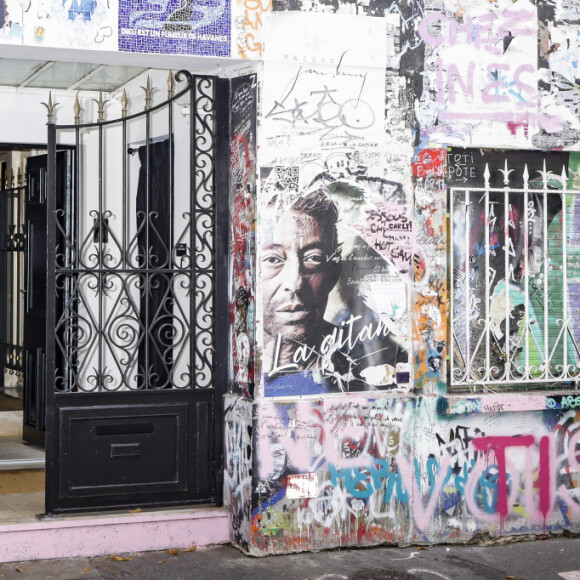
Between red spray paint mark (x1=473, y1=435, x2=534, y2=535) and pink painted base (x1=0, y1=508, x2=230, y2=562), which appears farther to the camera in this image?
red spray paint mark (x1=473, y1=435, x2=534, y2=535)

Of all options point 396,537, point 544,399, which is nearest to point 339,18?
point 544,399

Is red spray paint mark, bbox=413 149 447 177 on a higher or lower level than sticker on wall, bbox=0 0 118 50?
lower

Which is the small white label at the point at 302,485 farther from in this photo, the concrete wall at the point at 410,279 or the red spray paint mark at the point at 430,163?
the red spray paint mark at the point at 430,163

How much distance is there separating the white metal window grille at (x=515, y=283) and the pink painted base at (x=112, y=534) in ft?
6.64

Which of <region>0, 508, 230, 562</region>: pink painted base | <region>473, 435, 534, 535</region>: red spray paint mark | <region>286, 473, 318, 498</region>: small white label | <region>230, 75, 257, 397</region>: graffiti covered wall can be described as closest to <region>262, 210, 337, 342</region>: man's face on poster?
<region>230, 75, 257, 397</region>: graffiti covered wall

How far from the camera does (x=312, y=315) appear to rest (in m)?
6.45

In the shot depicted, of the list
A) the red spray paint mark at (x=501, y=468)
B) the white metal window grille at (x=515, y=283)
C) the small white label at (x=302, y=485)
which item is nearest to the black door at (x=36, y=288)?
the small white label at (x=302, y=485)

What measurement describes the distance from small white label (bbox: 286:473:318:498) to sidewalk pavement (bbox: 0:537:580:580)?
398 mm

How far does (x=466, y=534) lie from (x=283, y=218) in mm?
2543

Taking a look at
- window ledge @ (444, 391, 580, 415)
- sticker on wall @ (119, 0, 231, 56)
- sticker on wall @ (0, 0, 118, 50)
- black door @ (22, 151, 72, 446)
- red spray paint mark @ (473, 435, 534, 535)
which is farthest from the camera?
black door @ (22, 151, 72, 446)

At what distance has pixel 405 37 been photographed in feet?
21.7

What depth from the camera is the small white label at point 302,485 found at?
6340 millimetres

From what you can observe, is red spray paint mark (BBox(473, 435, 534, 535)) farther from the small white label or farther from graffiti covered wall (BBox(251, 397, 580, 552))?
the small white label

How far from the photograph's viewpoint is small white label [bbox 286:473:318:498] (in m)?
6.34
